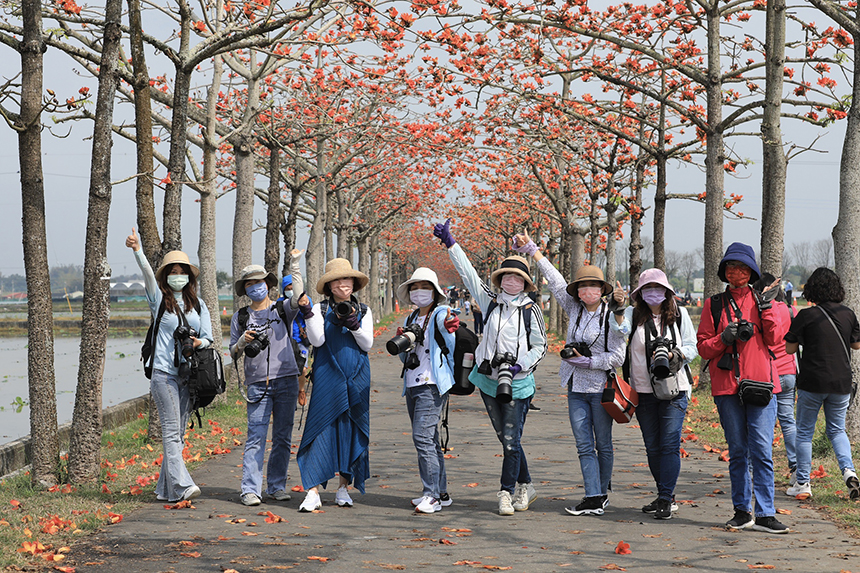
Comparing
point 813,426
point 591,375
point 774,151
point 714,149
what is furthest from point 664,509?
point 714,149

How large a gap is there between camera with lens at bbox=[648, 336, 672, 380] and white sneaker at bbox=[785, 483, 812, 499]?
184cm

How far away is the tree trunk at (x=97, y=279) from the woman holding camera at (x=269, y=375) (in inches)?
49.7

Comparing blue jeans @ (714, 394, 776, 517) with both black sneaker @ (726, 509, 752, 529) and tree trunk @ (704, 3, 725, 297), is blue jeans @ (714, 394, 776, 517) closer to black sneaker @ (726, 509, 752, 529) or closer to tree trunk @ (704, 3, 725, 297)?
black sneaker @ (726, 509, 752, 529)

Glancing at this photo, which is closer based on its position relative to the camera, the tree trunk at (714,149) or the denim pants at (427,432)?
the denim pants at (427,432)

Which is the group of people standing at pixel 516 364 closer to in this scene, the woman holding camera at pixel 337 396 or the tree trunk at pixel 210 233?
the woman holding camera at pixel 337 396

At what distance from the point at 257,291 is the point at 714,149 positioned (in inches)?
368

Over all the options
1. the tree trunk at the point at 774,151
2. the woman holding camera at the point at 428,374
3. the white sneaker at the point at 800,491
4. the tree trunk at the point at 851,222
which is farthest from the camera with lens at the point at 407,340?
the tree trunk at the point at 774,151

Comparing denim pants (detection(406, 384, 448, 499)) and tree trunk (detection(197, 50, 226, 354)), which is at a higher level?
tree trunk (detection(197, 50, 226, 354))

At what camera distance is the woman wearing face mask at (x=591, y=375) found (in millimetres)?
6648

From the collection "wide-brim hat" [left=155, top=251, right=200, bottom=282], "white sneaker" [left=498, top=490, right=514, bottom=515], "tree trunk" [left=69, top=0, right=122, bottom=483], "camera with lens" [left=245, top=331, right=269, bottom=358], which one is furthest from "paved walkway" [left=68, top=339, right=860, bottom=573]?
"wide-brim hat" [left=155, top=251, right=200, bottom=282]

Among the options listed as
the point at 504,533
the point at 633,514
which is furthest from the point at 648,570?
the point at 633,514

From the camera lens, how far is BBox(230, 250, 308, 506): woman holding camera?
7070 millimetres

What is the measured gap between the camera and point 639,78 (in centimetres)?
1634

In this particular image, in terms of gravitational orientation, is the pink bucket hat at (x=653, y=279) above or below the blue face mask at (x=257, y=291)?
above
